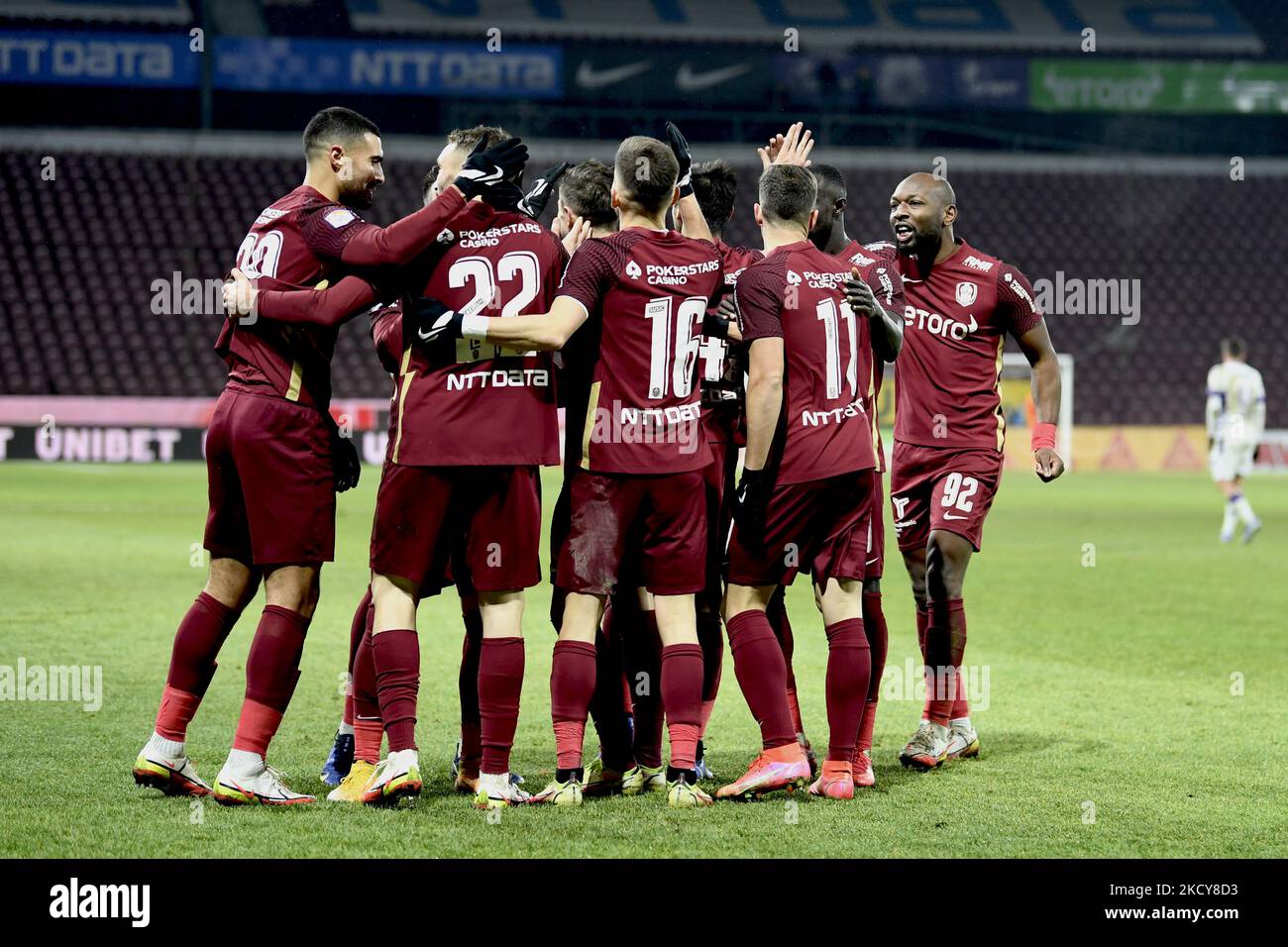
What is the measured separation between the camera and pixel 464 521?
5.04 meters

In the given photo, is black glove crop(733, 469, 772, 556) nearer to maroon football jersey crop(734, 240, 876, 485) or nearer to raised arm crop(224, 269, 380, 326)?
maroon football jersey crop(734, 240, 876, 485)

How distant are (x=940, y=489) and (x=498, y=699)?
7.61ft

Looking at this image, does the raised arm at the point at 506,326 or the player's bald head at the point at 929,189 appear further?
the player's bald head at the point at 929,189

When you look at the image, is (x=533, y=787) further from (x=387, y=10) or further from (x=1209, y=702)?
(x=387, y=10)

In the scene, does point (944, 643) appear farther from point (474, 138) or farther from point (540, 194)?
point (474, 138)

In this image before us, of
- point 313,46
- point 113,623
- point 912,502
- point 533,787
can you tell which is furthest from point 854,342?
point 313,46

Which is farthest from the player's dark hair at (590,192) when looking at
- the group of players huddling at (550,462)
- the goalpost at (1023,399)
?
the goalpost at (1023,399)

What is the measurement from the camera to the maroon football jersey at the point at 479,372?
194 inches

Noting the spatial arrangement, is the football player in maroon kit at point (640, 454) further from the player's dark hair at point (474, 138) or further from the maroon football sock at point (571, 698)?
the player's dark hair at point (474, 138)

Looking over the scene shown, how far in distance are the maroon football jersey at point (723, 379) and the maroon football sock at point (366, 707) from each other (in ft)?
4.70

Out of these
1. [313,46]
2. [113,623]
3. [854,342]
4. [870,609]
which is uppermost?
[313,46]

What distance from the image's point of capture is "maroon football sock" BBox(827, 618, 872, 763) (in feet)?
17.4

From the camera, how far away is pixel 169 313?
28.9 m

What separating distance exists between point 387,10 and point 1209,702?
28.7m
